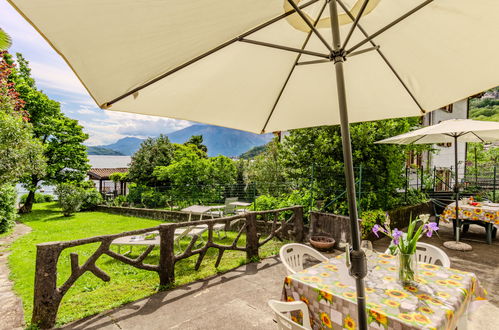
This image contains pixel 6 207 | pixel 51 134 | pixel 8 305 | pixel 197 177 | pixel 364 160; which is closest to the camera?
pixel 8 305

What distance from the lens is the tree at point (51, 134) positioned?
58.1ft

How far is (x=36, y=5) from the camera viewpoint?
3.70 ft

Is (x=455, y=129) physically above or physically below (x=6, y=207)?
above

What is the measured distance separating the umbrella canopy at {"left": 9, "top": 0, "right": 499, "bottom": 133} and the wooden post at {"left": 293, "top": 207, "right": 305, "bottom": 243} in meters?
3.94

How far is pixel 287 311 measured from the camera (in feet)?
6.44

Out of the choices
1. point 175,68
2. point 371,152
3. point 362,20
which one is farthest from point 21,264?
point 371,152

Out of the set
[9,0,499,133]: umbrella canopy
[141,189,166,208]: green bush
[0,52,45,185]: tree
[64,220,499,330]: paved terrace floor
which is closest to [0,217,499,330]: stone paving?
[64,220,499,330]: paved terrace floor

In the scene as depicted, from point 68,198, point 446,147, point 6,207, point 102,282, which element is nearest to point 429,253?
point 102,282

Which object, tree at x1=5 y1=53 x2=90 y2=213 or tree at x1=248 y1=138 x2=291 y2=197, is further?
tree at x1=5 y1=53 x2=90 y2=213

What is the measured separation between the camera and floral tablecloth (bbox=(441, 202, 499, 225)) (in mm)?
6010

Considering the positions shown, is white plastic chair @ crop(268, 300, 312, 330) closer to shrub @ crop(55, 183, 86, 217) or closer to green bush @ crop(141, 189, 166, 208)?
green bush @ crop(141, 189, 166, 208)

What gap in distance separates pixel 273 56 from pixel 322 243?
4805 millimetres

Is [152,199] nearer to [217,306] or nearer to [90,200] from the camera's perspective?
[90,200]

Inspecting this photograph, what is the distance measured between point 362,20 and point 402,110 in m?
1.25
